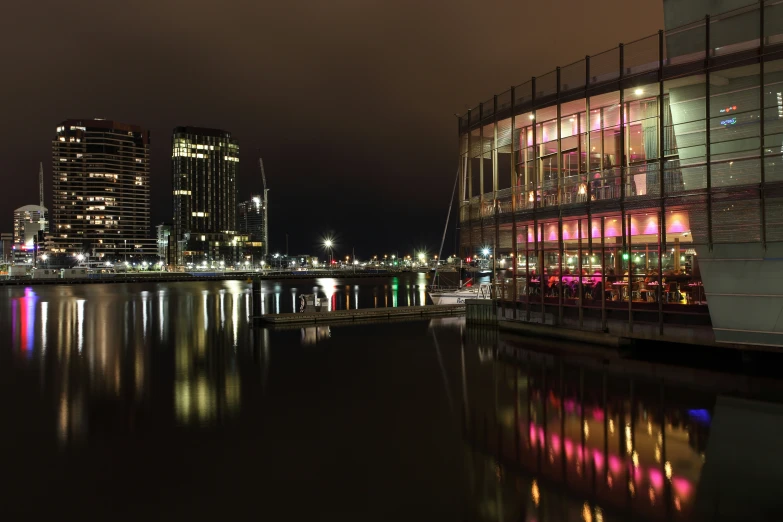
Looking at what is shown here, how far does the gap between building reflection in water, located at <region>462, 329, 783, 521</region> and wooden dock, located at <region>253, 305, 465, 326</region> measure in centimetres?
1868

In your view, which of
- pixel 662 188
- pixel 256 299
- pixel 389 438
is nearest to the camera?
pixel 389 438

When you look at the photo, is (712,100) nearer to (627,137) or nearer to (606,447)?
(627,137)

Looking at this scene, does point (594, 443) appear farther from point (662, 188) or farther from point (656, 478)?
point (662, 188)

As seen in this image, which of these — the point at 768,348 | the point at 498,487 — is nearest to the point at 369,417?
the point at 498,487

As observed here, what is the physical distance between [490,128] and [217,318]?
22928mm

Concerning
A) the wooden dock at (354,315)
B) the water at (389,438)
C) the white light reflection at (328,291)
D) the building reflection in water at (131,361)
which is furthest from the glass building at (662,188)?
the white light reflection at (328,291)

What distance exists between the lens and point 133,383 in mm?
19234

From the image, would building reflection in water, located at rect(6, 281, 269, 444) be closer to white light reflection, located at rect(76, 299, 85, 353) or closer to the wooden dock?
white light reflection, located at rect(76, 299, 85, 353)

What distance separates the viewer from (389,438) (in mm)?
12789

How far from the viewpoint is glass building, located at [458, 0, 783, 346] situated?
1991 centimetres

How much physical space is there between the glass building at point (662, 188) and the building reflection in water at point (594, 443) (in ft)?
13.9

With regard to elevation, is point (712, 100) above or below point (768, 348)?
above

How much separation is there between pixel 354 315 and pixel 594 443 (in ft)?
91.2

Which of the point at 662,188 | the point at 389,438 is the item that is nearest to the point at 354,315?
the point at 662,188
